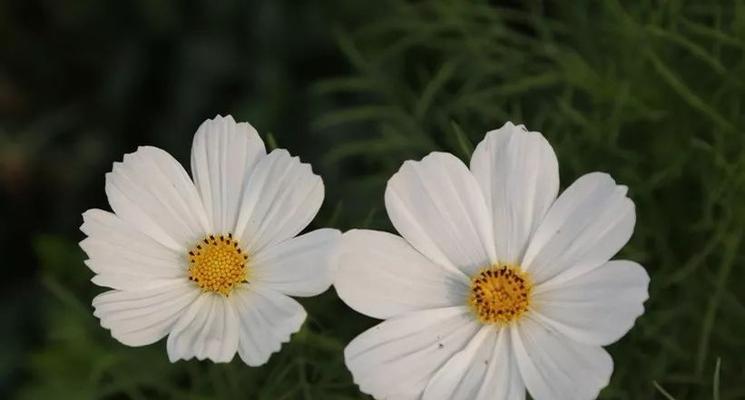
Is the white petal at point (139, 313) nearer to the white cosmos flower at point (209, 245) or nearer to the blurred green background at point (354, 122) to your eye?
the white cosmos flower at point (209, 245)

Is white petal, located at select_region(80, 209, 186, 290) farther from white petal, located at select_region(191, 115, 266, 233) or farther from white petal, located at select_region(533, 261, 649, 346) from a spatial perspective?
white petal, located at select_region(533, 261, 649, 346)

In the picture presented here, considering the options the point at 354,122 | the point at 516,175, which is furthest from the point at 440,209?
the point at 354,122

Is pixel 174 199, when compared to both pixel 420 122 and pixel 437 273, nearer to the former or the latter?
pixel 437 273

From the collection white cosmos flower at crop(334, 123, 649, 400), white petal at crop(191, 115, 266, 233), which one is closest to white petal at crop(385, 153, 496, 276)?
white cosmos flower at crop(334, 123, 649, 400)

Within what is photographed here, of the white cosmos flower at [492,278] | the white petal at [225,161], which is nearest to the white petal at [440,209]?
the white cosmos flower at [492,278]

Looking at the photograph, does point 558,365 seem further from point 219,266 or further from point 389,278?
point 219,266

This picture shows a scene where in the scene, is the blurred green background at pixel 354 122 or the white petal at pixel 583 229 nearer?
the white petal at pixel 583 229
